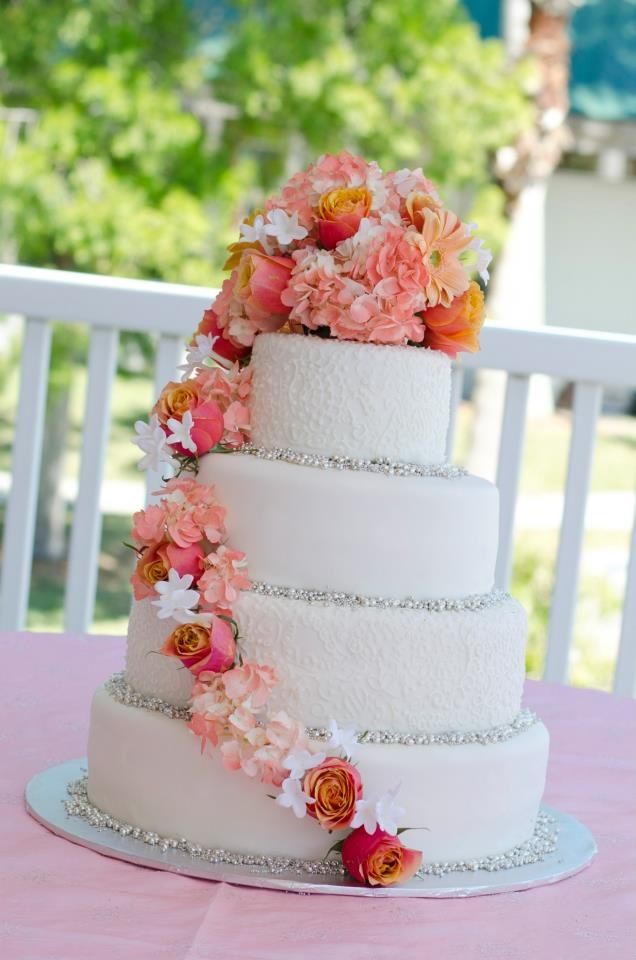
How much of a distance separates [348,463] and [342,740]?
252 mm

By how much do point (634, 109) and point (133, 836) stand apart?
9.90 metres

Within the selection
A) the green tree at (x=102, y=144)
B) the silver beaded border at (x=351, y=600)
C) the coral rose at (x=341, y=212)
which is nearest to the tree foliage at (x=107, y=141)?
the green tree at (x=102, y=144)

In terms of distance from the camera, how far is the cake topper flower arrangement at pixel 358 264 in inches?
49.2

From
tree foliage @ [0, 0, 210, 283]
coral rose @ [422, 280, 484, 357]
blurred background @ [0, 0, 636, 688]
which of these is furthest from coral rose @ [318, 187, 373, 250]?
tree foliage @ [0, 0, 210, 283]

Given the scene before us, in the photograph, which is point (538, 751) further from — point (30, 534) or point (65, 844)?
point (30, 534)

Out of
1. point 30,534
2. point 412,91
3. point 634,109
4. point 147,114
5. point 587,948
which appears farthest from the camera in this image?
point 634,109

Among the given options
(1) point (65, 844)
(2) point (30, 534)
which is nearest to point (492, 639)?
(1) point (65, 844)

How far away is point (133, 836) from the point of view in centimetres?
128

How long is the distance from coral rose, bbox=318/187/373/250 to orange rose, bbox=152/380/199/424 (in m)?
0.18

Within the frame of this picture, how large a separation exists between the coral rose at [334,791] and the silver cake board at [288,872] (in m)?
0.06

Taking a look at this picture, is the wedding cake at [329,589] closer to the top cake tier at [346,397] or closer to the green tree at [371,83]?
the top cake tier at [346,397]

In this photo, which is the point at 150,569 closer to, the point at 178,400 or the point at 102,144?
the point at 178,400

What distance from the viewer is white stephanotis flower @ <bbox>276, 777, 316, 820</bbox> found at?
3.86 feet

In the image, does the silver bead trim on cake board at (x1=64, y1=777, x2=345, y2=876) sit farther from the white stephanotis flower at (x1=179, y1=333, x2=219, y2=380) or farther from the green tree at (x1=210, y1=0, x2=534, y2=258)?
the green tree at (x1=210, y1=0, x2=534, y2=258)
